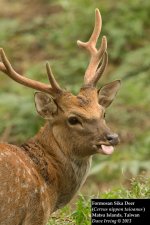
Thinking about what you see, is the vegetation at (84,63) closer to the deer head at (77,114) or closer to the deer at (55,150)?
the deer at (55,150)

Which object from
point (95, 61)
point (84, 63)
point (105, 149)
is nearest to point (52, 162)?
point (105, 149)

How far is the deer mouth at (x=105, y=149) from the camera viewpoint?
8.77 meters

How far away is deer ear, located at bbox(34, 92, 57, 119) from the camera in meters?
9.31

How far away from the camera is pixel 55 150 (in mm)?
9312

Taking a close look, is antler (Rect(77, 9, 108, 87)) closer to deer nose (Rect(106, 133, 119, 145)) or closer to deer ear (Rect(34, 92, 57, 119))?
deer ear (Rect(34, 92, 57, 119))

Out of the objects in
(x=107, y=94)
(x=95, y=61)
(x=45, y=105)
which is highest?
(x=95, y=61)

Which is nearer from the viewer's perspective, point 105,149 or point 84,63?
point 105,149

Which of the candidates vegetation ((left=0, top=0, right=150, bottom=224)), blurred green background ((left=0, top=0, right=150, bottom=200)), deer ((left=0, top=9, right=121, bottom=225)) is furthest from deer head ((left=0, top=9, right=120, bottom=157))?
blurred green background ((left=0, top=0, right=150, bottom=200))

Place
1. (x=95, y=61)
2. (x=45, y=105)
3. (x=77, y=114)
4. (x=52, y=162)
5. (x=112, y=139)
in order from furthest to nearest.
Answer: (x=95, y=61)
(x=45, y=105)
(x=52, y=162)
(x=77, y=114)
(x=112, y=139)

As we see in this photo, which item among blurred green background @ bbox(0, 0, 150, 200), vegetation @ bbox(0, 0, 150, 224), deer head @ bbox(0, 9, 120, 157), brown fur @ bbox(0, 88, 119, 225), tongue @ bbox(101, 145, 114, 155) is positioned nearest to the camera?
brown fur @ bbox(0, 88, 119, 225)

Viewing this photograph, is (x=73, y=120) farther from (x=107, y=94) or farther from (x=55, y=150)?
(x=107, y=94)

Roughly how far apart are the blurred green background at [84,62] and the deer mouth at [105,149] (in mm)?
4131

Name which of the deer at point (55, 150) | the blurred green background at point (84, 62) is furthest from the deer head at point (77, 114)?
the blurred green background at point (84, 62)

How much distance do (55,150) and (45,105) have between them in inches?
18.4
